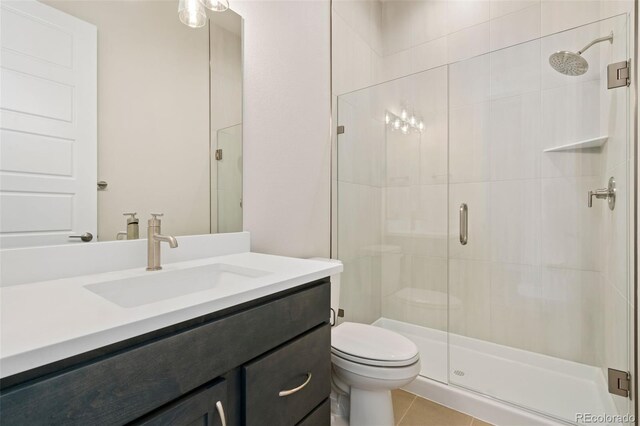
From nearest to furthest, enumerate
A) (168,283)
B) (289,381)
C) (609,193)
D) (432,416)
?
(289,381), (168,283), (609,193), (432,416)

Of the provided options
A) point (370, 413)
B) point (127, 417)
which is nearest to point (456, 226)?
point (370, 413)

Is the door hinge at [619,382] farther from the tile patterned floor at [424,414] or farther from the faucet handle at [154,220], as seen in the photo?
the faucet handle at [154,220]

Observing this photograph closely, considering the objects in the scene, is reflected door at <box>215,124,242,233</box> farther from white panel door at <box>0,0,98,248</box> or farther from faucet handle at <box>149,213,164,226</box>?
white panel door at <box>0,0,98,248</box>

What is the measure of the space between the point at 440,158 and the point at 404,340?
3.94 ft

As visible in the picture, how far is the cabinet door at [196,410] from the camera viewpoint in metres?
0.55

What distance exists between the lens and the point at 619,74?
1329 millimetres

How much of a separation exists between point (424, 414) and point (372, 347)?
21.9 inches

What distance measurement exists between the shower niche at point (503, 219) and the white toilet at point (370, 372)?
564mm

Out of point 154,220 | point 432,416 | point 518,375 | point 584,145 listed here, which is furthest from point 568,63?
point 154,220

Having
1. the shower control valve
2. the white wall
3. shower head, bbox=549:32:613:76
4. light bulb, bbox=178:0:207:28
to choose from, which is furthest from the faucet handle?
shower head, bbox=549:32:613:76

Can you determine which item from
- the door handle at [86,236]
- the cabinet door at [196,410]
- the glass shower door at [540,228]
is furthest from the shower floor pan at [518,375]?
the door handle at [86,236]

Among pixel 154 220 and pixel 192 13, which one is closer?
pixel 154 220

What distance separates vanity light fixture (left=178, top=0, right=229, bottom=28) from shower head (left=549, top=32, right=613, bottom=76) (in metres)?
1.64

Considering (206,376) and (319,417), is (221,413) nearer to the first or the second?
(206,376)
